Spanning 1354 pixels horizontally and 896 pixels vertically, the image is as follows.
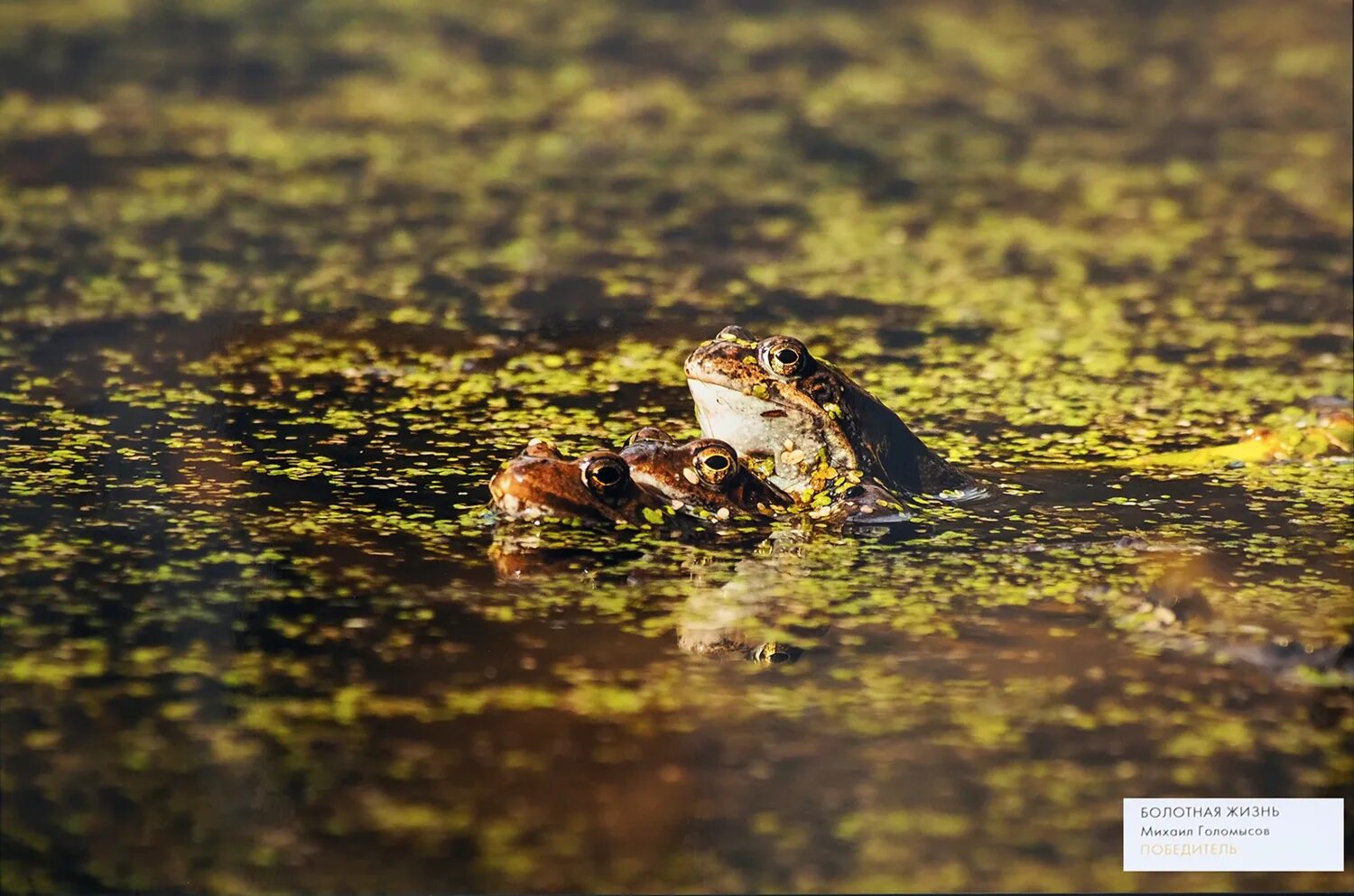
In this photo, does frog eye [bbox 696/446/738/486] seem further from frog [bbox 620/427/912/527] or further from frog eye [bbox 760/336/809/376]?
frog eye [bbox 760/336/809/376]

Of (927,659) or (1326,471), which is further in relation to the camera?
(1326,471)

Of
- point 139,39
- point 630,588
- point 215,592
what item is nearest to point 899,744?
point 630,588

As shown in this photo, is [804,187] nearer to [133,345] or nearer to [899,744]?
[133,345]

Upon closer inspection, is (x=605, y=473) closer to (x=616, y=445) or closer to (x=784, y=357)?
(x=784, y=357)

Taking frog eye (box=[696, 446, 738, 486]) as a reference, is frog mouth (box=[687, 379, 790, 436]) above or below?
above

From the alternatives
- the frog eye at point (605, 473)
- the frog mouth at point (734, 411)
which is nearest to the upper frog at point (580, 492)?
the frog eye at point (605, 473)
